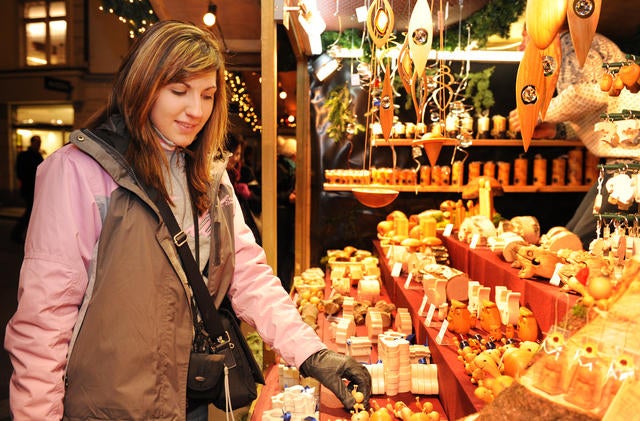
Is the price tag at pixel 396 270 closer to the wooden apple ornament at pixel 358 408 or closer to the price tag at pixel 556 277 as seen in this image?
the price tag at pixel 556 277

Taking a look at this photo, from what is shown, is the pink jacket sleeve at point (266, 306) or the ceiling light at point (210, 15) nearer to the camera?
the pink jacket sleeve at point (266, 306)

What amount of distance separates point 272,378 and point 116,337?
1.48 m

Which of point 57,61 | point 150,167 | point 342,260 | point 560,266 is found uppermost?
point 57,61

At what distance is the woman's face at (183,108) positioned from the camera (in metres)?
1.44

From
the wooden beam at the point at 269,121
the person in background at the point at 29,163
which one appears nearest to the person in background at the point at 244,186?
the wooden beam at the point at 269,121

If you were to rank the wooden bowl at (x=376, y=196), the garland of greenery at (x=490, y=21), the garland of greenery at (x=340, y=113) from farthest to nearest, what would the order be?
the garland of greenery at (x=340, y=113)
the garland of greenery at (x=490, y=21)
the wooden bowl at (x=376, y=196)

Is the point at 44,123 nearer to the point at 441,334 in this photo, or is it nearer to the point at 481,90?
the point at 441,334

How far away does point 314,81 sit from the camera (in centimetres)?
551

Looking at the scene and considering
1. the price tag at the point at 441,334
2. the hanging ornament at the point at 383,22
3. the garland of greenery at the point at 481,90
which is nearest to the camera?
the price tag at the point at 441,334

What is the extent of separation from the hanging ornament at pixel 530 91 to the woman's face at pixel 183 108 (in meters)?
0.96

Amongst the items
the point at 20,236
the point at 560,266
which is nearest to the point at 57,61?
the point at 20,236

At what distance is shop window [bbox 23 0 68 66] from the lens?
3.91m

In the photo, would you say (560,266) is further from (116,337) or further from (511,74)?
(511,74)

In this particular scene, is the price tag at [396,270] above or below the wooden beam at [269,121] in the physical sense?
below
